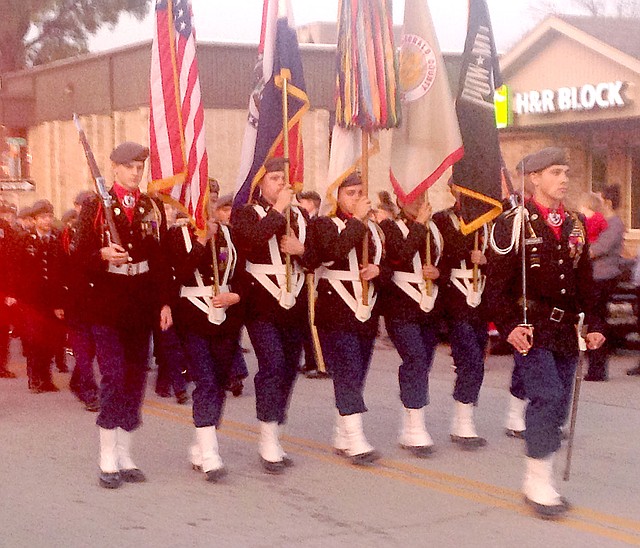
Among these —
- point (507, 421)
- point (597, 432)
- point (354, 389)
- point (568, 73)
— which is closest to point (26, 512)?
point (354, 389)

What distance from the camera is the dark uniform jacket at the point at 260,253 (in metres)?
7.45

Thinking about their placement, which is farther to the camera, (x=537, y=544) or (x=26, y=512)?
(x=26, y=512)

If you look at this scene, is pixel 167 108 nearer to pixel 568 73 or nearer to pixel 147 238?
pixel 147 238

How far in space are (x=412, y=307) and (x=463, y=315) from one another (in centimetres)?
47

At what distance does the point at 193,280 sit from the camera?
7.55 metres

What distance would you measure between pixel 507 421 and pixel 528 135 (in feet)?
55.0

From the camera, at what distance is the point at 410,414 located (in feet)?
26.4

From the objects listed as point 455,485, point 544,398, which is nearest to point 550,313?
point 544,398

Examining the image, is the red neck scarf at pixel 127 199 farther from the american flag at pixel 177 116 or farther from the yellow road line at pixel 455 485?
the yellow road line at pixel 455 485

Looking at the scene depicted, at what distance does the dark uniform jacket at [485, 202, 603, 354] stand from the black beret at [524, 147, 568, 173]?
21cm

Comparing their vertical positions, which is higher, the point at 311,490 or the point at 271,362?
the point at 271,362

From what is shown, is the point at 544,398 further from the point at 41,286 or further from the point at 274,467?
the point at 41,286

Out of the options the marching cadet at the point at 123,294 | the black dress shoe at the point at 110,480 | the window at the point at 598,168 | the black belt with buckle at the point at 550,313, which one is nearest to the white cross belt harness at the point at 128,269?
the marching cadet at the point at 123,294

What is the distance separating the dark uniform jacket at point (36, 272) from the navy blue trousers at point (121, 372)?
4.66 meters
